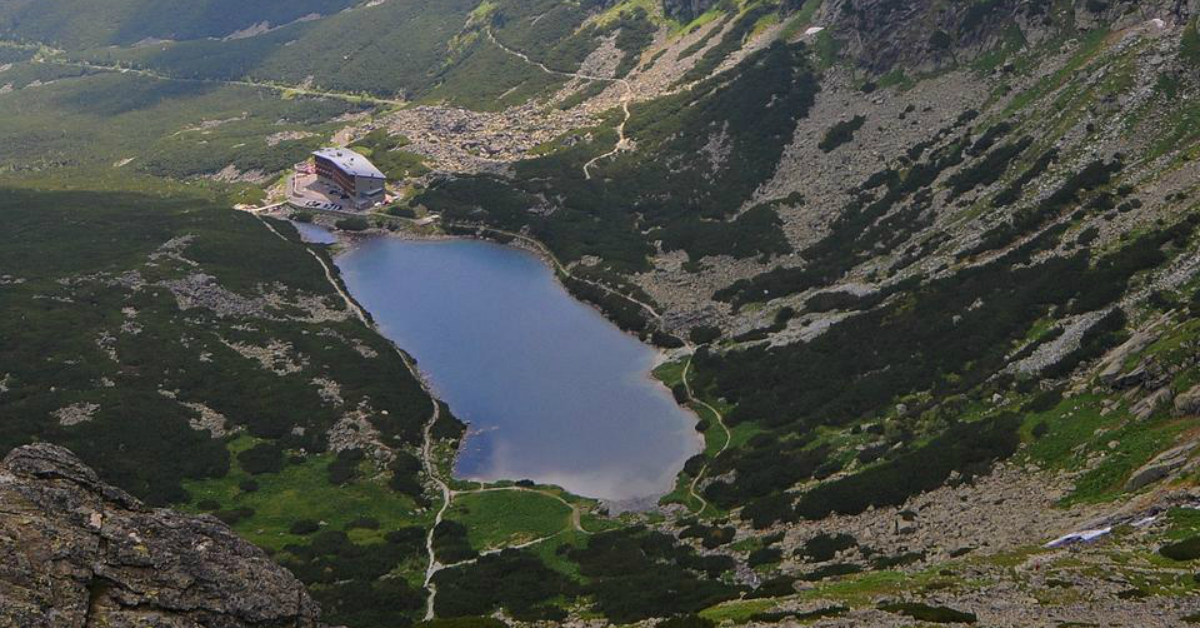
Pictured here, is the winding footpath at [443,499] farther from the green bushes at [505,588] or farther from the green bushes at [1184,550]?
the green bushes at [1184,550]

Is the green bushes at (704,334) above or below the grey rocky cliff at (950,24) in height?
below

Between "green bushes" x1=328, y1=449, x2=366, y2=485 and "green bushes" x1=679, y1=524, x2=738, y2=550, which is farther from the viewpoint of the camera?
"green bushes" x1=328, y1=449, x2=366, y2=485

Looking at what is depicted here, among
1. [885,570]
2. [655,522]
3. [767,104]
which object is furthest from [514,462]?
[767,104]

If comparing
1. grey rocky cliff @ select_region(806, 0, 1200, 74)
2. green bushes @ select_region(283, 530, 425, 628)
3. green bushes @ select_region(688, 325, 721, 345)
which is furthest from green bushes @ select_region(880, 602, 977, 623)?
grey rocky cliff @ select_region(806, 0, 1200, 74)

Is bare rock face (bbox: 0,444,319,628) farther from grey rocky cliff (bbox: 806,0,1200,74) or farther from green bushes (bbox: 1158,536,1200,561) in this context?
grey rocky cliff (bbox: 806,0,1200,74)

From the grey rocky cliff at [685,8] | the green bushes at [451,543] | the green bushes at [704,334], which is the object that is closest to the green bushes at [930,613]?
the green bushes at [451,543]

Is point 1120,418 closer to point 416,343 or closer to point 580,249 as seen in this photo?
point 416,343

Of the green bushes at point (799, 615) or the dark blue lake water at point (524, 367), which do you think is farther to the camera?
the dark blue lake water at point (524, 367)
